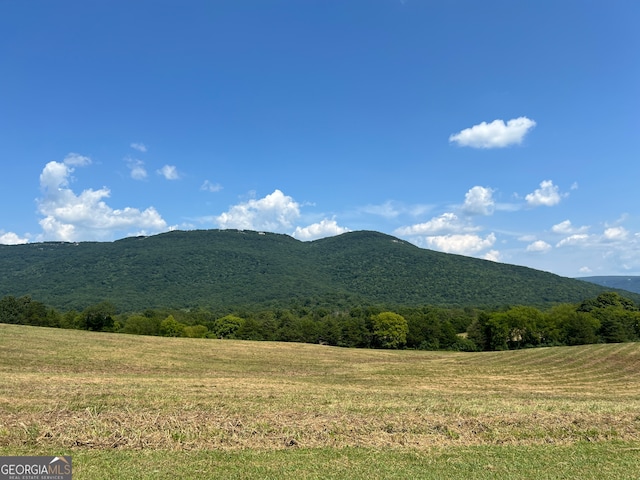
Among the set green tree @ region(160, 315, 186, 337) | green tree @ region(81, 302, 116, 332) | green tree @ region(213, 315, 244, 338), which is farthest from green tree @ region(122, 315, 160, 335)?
green tree @ region(213, 315, 244, 338)

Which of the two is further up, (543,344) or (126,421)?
(126,421)

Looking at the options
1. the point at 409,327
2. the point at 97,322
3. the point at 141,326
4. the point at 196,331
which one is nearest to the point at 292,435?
the point at 409,327

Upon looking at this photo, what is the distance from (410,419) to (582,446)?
17.5ft

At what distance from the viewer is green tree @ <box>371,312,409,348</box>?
9731 centimetres

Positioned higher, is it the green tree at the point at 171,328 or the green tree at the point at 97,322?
the green tree at the point at 97,322

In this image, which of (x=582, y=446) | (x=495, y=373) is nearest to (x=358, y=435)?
(x=582, y=446)

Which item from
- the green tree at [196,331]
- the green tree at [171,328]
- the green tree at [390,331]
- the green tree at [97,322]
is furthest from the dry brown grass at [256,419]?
the green tree at [171,328]

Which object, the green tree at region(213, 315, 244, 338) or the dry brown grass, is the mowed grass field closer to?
the dry brown grass

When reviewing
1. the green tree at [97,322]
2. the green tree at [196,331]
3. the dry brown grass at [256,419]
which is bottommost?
the green tree at [196,331]

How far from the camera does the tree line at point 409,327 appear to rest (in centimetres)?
8788

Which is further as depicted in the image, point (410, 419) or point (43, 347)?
point (43, 347)

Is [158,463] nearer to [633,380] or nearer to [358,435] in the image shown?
[358,435]

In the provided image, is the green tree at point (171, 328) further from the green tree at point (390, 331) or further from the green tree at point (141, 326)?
the green tree at point (390, 331)

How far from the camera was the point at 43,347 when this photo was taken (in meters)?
Answer: 39.7
